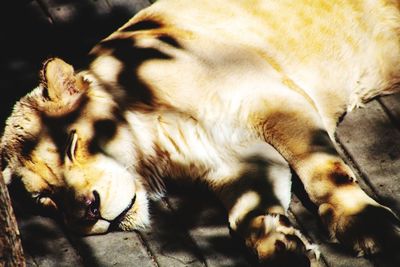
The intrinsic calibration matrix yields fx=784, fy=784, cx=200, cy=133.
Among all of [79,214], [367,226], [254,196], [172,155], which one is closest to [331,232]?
[367,226]

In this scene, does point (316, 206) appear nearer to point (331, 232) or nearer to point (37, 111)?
point (331, 232)

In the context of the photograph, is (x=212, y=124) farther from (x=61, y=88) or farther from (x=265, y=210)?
(x=61, y=88)

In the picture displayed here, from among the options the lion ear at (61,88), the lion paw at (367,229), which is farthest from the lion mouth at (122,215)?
the lion paw at (367,229)

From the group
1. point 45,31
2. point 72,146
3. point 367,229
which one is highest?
point 45,31

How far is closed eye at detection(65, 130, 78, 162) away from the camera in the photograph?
3477 mm

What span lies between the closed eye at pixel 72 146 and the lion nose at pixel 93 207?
0.19 meters

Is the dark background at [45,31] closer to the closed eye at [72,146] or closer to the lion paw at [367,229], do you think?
the closed eye at [72,146]

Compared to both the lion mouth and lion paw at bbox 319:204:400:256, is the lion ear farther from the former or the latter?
lion paw at bbox 319:204:400:256

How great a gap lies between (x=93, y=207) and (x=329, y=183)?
41.4 inches

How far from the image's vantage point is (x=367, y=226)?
11.0 ft

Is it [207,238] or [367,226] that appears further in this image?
[207,238]

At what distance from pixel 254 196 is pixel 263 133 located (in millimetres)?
299

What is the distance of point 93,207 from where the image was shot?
3475 mm

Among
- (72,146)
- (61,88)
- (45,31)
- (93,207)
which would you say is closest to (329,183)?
(93,207)
